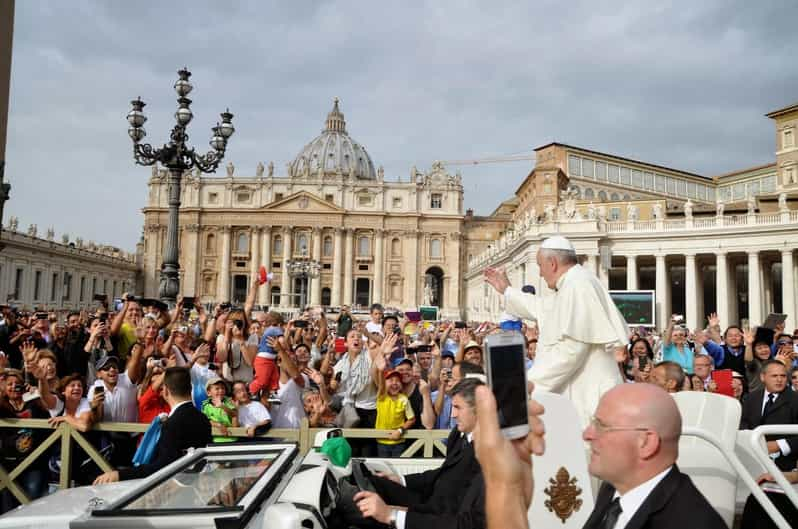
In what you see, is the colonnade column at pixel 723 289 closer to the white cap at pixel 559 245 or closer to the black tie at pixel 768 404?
the black tie at pixel 768 404

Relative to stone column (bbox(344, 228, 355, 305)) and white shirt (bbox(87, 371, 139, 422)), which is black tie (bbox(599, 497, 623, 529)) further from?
stone column (bbox(344, 228, 355, 305))

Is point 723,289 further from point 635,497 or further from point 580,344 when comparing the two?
point 635,497

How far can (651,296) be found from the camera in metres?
19.8

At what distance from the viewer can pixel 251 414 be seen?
5430mm

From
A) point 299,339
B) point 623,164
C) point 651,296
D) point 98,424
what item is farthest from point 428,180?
point 98,424

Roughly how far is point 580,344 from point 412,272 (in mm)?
69004

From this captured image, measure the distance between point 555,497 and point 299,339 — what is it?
7241 millimetres

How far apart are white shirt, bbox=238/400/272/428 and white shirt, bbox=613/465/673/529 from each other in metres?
4.06

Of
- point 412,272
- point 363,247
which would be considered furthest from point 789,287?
point 363,247

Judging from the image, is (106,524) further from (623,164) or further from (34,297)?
(623,164)

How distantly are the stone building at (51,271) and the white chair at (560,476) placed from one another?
41.9 metres

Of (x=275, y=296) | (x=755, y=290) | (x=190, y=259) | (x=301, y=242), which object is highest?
(x=301, y=242)

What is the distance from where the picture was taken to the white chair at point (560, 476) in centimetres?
262

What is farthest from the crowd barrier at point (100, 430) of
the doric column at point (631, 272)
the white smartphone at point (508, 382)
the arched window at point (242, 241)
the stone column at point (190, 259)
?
the arched window at point (242, 241)
